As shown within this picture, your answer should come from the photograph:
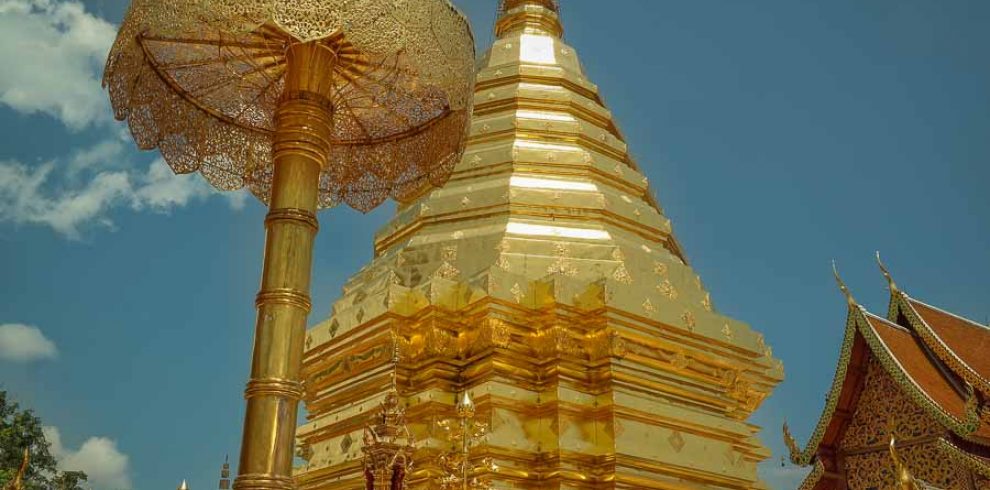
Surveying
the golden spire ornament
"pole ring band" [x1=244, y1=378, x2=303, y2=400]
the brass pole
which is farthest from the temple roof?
"pole ring band" [x1=244, y1=378, x2=303, y2=400]

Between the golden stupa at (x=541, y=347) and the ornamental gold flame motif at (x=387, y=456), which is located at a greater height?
the golden stupa at (x=541, y=347)

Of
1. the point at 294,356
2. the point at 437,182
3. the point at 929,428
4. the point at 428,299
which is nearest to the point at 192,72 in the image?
the point at 437,182

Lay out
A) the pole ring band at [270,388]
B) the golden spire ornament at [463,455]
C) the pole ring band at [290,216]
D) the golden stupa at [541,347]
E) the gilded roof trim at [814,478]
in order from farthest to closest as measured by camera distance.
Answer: the gilded roof trim at [814,478] → the golden stupa at [541,347] → the golden spire ornament at [463,455] → the pole ring band at [290,216] → the pole ring band at [270,388]

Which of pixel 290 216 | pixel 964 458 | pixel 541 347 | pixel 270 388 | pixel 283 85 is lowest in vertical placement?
pixel 270 388

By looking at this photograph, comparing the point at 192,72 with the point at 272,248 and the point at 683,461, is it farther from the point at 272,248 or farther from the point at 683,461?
the point at 683,461

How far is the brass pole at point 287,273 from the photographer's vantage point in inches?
134

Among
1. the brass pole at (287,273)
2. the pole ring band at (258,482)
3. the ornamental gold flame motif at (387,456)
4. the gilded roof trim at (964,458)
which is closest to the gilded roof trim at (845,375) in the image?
the gilded roof trim at (964,458)

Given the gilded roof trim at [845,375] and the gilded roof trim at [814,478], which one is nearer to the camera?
the gilded roof trim at [845,375]

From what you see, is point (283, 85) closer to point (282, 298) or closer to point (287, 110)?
point (287, 110)

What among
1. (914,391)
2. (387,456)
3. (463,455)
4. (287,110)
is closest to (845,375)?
(914,391)

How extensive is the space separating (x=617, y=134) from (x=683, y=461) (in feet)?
13.8

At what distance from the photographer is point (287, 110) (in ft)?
13.0

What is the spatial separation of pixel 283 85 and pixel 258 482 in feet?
6.54

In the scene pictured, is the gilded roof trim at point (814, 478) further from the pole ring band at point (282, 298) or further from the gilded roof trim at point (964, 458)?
the pole ring band at point (282, 298)
